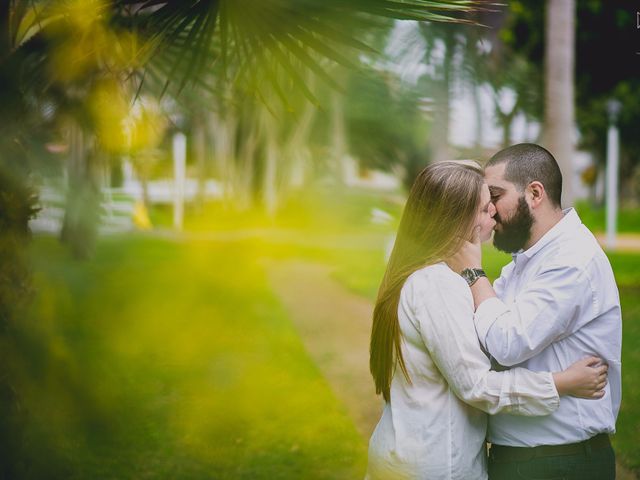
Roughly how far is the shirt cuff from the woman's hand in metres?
0.25

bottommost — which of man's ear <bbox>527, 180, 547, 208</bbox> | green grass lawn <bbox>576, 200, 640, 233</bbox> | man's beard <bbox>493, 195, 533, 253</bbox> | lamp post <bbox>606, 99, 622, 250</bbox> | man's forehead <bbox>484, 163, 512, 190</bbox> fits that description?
green grass lawn <bbox>576, 200, 640, 233</bbox>

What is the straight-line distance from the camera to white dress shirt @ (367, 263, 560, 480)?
223cm

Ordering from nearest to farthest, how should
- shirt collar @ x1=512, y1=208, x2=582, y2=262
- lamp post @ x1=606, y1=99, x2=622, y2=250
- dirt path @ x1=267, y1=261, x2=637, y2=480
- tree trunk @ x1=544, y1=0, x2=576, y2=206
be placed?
shirt collar @ x1=512, y1=208, x2=582, y2=262, dirt path @ x1=267, y1=261, x2=637, y2=480, tree trunk @ x1=544, y1=0, x2=576, y2=206, lamp post @ x1=606, y1=99, x2=622, y2=250

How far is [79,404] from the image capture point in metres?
2.84

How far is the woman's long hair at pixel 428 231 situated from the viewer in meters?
2.38

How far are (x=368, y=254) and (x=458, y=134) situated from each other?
8762 mm

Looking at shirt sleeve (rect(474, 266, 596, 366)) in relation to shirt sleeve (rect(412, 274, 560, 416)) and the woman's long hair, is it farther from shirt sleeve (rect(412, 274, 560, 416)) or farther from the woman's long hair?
the woman's long hair

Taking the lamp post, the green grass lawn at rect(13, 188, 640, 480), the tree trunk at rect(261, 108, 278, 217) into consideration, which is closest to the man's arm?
the green grass lawn at rect(13, 188, 640, 480)

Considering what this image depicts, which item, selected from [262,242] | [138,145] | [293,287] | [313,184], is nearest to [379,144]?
[313,184]

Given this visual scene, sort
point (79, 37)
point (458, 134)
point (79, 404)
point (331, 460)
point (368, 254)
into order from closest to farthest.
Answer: point (79, 404) < point (79, 37) < point (331, 460) < point (458, 134) < point (368, 254)

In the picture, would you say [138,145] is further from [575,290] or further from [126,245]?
[126,245]

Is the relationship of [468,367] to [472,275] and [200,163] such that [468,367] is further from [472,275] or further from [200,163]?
[200,163]

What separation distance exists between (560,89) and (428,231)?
8.52 metres

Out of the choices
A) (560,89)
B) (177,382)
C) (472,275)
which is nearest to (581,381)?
(472,275)
